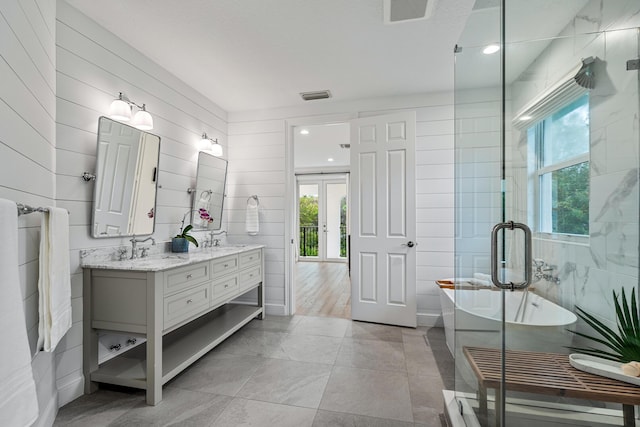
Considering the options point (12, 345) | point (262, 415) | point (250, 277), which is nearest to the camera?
point (12, 345)

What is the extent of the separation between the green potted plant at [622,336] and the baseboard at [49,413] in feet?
8.67

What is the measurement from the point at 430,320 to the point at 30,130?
3.58 metres

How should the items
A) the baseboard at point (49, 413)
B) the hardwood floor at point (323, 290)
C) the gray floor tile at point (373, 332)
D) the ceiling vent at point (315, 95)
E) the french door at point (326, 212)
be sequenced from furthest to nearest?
the french door at point (326, 212)
the hardwood floor at point (323, 290)
the ceiling vent at point (315, 95)
the gray floor tile at point (373, 332)
the baseboard at point (49, 413)

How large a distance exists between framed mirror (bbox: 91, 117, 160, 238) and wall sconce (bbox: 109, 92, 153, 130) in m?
0.06

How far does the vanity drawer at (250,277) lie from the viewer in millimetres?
3000

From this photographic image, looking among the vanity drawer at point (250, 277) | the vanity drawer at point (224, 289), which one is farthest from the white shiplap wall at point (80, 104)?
the vanity drawer at point (250, 277)

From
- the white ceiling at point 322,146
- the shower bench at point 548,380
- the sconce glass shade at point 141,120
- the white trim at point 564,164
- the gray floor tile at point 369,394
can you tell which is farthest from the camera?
the white ceiling at point 322,146

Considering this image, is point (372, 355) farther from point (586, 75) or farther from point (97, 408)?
point (586, 75)

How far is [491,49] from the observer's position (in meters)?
1.44

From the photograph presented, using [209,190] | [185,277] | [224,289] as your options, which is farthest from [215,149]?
[185,277]

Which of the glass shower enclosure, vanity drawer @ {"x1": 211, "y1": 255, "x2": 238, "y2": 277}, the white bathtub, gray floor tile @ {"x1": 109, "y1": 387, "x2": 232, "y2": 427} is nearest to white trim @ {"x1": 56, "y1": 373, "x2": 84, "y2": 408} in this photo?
gray floor tile @ {"x1": 109, "y1": 387, "x2": 232, "y2": 427}

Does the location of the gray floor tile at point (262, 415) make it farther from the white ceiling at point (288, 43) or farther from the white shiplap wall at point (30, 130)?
the white ceiling at point (288, 43)

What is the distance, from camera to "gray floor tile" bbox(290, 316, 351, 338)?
3.02 meters

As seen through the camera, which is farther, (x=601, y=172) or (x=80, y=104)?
(x=80, y=104)
